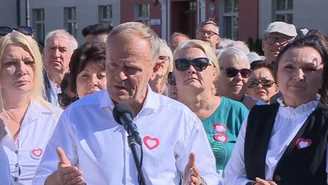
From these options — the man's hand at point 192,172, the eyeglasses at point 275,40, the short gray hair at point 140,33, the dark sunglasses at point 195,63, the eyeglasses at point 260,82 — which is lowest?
the man's hand at point 192,172

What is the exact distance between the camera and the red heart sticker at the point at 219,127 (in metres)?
5.11

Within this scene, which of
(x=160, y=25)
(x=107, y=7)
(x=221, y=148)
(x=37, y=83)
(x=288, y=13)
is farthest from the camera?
(x=107, y=7)

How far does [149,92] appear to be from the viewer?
3.58 meters

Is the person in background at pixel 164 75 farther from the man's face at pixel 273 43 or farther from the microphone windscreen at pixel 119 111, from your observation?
the microphone windscreen at pixel 119 111

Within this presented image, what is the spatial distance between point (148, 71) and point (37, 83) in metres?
1.32

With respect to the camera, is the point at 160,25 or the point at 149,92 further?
the point at 160,25

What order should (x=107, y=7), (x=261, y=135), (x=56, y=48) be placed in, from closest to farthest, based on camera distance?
(x=261, y=135)
(x=56, y=48)
(x=107, y=7)

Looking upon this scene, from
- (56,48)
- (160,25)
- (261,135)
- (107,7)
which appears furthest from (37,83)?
(107,7)

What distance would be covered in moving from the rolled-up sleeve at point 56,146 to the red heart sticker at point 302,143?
127 cm

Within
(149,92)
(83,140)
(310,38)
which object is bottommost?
(83,140)

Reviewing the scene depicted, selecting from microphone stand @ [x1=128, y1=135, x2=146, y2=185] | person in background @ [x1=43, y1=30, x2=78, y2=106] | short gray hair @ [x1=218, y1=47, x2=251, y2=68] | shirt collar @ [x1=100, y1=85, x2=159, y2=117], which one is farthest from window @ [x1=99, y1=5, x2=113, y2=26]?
microphone stand @ [x1=128, y1=135, x2=146, y2=185]

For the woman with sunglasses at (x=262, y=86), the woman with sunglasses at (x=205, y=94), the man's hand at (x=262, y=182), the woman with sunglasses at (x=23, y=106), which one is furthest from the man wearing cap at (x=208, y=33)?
the man's hand at (x=262, y=182)

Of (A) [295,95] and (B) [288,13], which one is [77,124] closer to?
(A) [295,95]

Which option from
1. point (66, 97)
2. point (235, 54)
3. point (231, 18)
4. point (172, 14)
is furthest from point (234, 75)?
point (172, 14)
